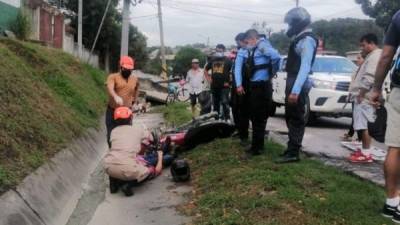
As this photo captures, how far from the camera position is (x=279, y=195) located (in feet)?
17.9

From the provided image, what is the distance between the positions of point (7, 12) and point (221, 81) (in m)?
13.1

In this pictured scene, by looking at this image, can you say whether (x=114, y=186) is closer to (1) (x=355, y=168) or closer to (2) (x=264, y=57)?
(2) (x=264, y=57)

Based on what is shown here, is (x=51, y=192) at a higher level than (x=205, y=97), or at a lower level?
lower

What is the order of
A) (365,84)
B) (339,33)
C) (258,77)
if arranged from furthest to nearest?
(339,33), (365,84), (258,77)

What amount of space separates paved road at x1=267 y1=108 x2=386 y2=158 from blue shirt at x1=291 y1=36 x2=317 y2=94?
240 centimetres

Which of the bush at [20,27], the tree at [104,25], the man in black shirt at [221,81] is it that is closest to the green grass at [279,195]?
the man in black shirt at [221,81]

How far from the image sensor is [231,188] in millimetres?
6062

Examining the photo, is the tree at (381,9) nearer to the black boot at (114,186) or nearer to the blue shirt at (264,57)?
the blue shirt at (264,57)

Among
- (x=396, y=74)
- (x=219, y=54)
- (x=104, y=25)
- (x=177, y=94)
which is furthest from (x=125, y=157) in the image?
(x=104, y=25)

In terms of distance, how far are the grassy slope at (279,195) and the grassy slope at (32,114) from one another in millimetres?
2044

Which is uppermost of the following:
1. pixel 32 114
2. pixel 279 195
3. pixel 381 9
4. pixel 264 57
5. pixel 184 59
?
pixel 381 9

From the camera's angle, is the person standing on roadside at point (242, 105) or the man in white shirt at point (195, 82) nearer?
the person standing on roadside at point (242, 105)

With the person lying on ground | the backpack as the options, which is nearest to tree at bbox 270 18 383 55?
the person lying on ground

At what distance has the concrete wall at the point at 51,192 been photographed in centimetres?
508
